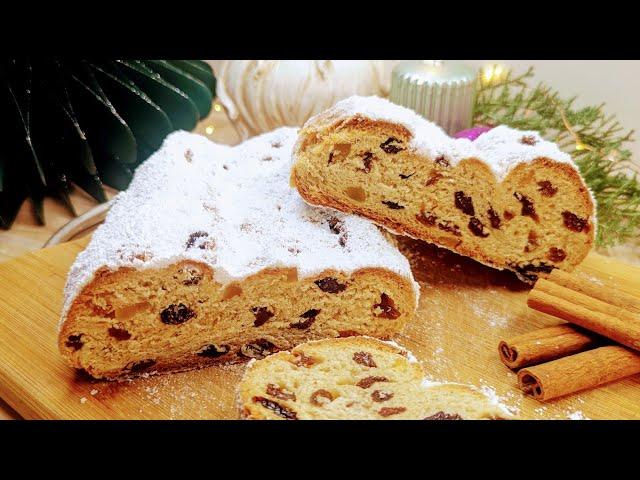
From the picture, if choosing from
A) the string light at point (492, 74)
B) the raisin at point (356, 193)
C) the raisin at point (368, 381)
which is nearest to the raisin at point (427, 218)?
the raisin at point (356, 193)

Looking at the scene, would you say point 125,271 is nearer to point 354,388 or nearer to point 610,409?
point 354,388

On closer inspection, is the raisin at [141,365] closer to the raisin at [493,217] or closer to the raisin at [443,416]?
the raisin at [443,416]

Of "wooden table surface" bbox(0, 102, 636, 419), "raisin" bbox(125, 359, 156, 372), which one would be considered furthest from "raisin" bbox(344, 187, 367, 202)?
"wooden table surface" bbox(0, 102, 636, 419)

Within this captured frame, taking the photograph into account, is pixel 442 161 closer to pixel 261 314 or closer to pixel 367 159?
pixel 367 159

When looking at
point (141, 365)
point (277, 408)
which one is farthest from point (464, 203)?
point (141, 365)

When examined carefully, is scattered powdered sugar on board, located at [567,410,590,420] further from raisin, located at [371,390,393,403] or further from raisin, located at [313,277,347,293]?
raisin, located at [313,277,347,293]

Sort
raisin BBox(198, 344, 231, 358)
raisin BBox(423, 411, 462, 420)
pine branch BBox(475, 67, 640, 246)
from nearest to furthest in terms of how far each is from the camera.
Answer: raisin BBox(423, 411, 462, 420), raisin BBox(198, 344, 231, 358), pine branch BBox(475, 67, 640, 246)
